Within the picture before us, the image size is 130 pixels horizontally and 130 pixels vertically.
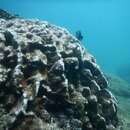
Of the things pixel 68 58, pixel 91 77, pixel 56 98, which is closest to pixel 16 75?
pixel 56 98

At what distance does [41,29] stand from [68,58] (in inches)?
87.1

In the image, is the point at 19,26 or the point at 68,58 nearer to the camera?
the point at 68,58

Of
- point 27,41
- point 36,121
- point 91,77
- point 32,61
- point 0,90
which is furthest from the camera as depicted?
point 91,77

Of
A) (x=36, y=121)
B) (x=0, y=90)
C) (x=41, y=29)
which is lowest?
(x=36, y=121)

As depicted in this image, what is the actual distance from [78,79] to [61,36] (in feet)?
9.28

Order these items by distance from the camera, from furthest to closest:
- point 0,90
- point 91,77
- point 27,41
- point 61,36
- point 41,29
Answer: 1. point 61,36
2. point 41,29
3. point 91,77
4. point 27,41
5. point 0,90

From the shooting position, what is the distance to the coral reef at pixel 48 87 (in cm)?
662

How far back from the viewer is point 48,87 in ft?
23.7

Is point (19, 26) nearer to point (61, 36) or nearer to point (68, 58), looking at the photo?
point (61, 36)

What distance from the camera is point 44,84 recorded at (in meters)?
7.27

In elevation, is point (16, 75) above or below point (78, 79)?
below

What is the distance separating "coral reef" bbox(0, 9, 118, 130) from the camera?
21.7 feet

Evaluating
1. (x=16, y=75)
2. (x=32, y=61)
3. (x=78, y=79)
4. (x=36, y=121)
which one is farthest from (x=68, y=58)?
(x=36, y=121)

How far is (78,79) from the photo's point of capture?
8.71m
